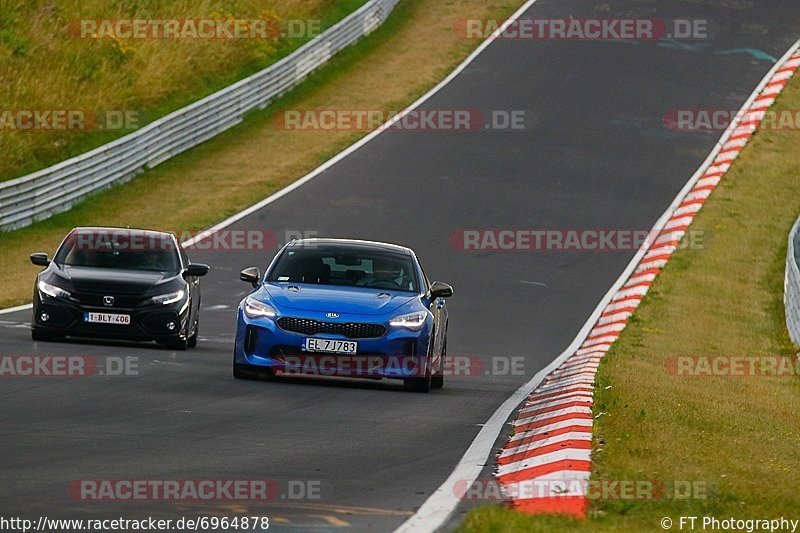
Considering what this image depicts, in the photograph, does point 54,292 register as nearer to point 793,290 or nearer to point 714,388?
point 714,388

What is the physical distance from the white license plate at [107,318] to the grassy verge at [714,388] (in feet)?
17.5

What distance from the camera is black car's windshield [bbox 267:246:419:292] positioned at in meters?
15.8

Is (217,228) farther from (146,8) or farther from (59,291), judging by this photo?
(146,8)

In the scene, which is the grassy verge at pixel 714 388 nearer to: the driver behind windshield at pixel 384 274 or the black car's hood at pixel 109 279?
the driver behind windshield at pixel 384 274

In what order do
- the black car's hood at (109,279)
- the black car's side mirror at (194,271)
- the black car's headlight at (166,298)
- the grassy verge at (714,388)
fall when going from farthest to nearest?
the black car's side mirror at (194,271) → the black car's headlight at (166,298) → the black car's hood at (109,279) → the grassy verge at (714,388)

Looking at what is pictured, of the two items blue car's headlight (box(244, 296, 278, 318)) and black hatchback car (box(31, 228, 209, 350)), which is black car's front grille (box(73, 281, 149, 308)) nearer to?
black hatchback car (box(31, 228, 209, 350))

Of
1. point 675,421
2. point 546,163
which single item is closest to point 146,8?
point 546,163

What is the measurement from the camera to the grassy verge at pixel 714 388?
8688 mm

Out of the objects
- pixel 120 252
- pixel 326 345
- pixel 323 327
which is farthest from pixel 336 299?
pixel 120 252

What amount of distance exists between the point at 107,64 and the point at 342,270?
23.5 meters

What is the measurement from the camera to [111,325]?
1762cm

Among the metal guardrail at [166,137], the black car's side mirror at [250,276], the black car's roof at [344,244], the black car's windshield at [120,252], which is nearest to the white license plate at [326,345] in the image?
the black car's side mirror at [250,276]

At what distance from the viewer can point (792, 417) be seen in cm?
1494

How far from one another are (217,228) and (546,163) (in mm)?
8649
